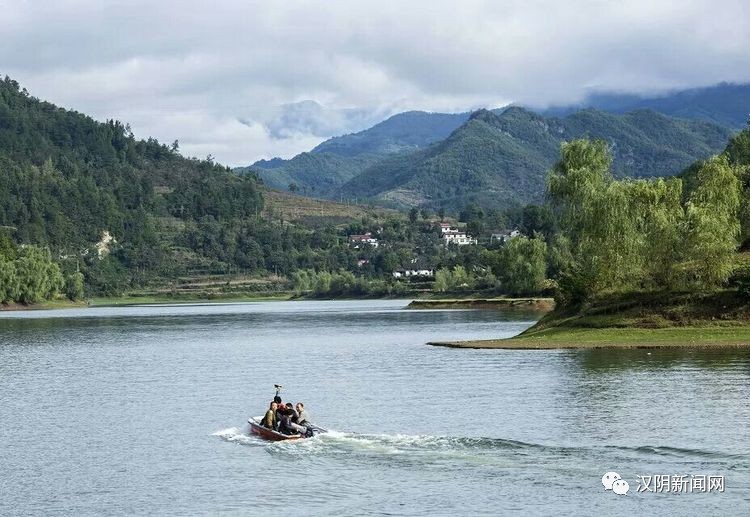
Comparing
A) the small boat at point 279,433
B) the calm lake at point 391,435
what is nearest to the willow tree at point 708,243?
the calm lake at point 391,435

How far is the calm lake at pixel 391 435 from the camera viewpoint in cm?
4472

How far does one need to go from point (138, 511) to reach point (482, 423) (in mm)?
21935

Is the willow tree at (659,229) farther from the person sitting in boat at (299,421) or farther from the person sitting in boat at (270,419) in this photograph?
the person sitting in boat at (270,419)

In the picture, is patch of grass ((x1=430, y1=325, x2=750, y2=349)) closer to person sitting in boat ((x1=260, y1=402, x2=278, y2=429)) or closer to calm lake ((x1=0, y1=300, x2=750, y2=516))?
calm lake ((x1=0, y1=300, x2=750, y2=516))

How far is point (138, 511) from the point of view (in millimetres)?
44656

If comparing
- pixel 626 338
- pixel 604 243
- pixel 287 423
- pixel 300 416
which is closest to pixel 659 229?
pixel 604 243

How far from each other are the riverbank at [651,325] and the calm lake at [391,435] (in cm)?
375

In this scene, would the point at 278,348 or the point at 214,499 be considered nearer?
the point at 214,499

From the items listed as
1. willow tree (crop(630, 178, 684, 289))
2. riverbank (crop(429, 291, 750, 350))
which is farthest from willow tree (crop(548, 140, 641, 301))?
riverbank (crop(429, 291, 750, 350))

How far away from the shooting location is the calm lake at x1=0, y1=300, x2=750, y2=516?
4472 centimetres

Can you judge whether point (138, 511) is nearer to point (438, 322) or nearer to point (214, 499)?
point (214, 499)

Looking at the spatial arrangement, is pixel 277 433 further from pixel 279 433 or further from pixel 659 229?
pixel 659 229

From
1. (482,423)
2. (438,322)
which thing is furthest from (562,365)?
(438,322)

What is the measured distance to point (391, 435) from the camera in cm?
5728
